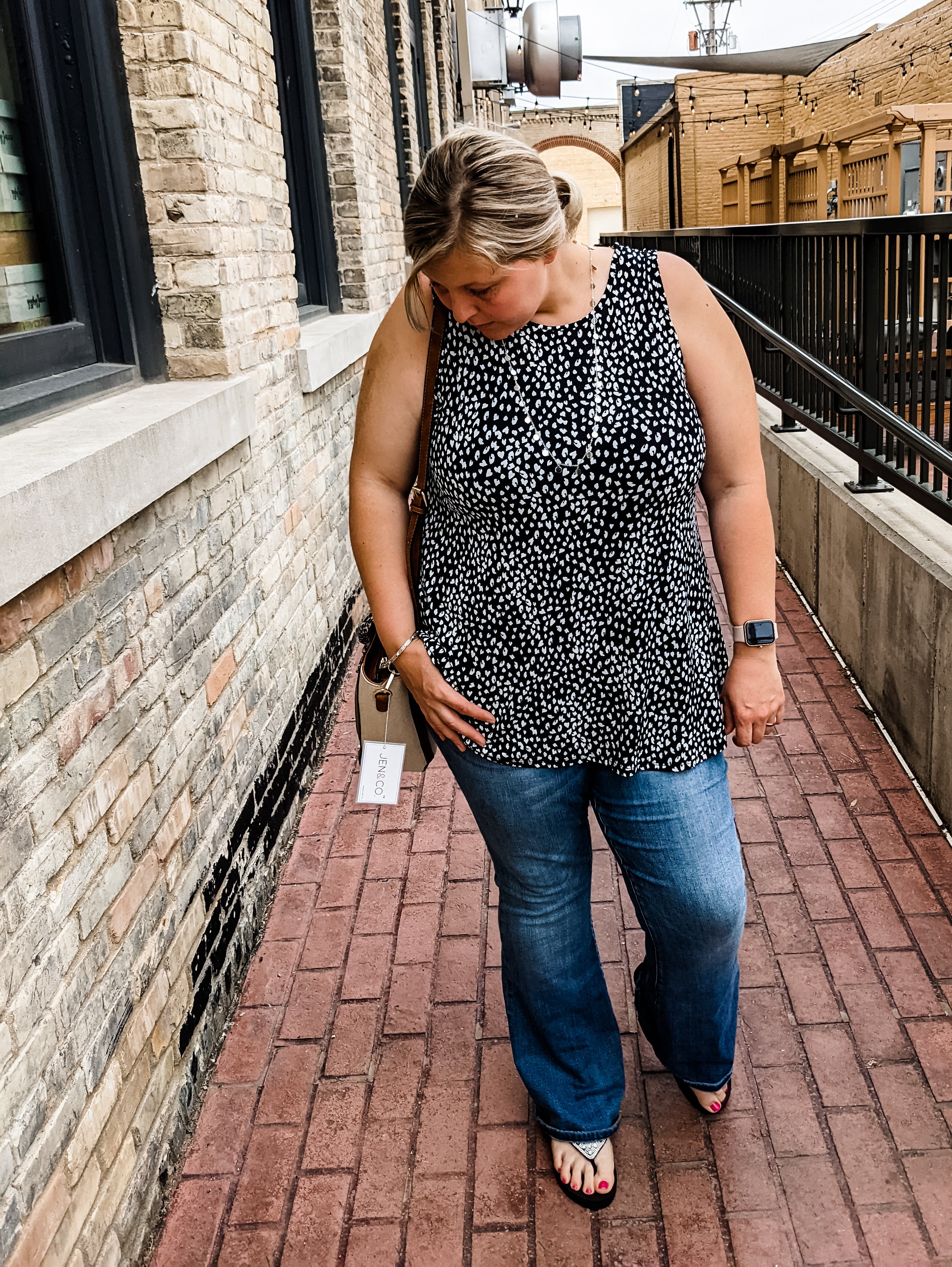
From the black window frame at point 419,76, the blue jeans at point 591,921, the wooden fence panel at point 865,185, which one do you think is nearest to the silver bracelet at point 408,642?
the blue jeans at point 591,921

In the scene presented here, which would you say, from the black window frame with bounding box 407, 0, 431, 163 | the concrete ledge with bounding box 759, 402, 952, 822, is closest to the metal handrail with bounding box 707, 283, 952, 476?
the concrete ledge with bounding box 759, 402, 952, 822

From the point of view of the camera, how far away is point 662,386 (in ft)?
6.09

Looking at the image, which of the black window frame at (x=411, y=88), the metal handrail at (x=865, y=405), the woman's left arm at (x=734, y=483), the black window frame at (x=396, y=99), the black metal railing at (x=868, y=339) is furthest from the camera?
the black window frame at (x=411, y=88)

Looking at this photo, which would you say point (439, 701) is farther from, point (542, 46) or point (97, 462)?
point (542, 46)

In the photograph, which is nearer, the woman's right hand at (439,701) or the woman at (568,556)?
the woman at (568,556)

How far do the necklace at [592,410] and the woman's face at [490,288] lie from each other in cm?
6

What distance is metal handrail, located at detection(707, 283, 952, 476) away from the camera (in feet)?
→ 12.0

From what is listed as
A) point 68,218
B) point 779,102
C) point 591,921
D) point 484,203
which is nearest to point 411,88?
point 68,218

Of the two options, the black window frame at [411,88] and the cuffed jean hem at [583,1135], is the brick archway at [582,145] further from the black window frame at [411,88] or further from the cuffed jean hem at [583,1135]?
the cuffed jean hem at [583,1135]

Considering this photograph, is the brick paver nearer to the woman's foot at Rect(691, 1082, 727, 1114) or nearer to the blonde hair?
the woman's foot at Rect(691, 1082, 727, 1114)

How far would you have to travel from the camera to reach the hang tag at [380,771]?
2.22 meters

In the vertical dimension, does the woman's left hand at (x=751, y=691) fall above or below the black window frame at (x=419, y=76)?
below

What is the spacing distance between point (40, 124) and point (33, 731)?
162 cm

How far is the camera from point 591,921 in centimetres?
224
